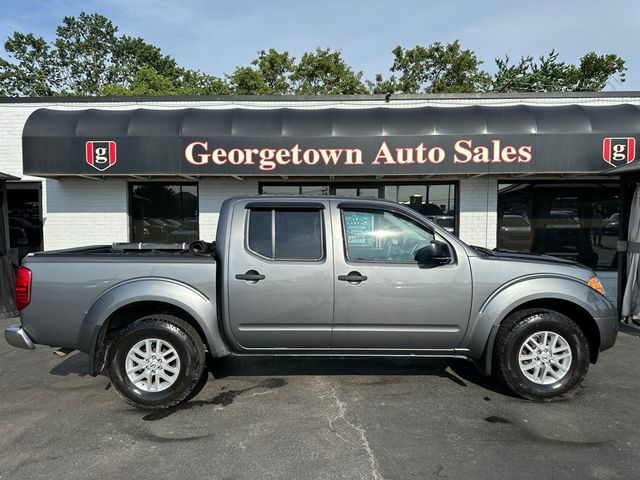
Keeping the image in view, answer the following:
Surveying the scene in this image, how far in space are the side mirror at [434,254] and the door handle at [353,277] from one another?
0.55 m

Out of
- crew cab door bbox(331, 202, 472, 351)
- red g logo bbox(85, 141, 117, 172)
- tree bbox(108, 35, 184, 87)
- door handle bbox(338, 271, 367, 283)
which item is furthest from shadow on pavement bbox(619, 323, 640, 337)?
tree bbox(108, 35, 184, 87)

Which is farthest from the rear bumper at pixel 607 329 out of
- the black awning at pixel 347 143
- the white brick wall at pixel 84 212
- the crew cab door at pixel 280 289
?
the white brick wall at pixel 84 212

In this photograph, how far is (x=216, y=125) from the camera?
777 cm

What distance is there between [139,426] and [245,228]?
1.88 meters

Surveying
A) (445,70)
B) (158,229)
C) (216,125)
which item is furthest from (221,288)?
(445,70)

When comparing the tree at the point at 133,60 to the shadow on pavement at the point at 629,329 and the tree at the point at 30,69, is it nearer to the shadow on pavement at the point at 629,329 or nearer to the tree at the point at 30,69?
the tree at the point at 30,69

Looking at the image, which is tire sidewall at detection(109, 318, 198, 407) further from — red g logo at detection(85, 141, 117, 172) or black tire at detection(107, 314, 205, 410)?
red g logo at detection(85, 141, 117, 172)

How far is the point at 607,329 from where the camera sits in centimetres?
386

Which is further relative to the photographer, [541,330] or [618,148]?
[618,148]

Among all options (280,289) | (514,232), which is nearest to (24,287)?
(280,289)

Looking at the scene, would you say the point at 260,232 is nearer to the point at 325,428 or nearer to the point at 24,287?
the point at 325,428

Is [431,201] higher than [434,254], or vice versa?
[431,201]

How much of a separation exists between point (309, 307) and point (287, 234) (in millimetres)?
709

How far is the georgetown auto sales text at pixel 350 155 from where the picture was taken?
24.4 ft
